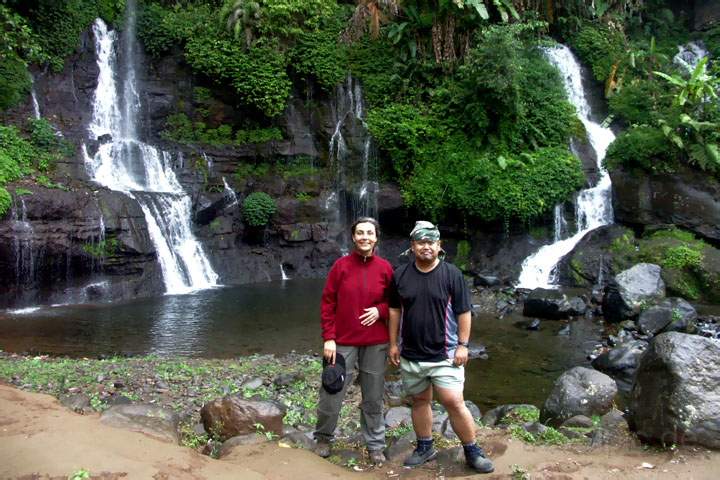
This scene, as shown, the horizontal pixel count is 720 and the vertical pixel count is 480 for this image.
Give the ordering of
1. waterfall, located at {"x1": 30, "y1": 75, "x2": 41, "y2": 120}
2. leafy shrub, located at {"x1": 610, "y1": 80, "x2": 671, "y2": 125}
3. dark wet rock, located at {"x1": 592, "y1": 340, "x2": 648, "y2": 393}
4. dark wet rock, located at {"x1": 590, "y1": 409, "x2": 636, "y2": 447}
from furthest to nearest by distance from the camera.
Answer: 1. leafy shrub, located at {"x1": 610, "y1": 80, "x2": 671, "y2": 125}
2. waterfall, located at {"x1": 30, "y1": 75, "x2": 41, "y2": 120}
3. dark wet rock, located at {"x1": 592, "y1": 340, "x2": 648, "y2": 393}
4. dark wet rock, located at {"x1": 590, "y1": 409, "x2": 636, "y2": 447}

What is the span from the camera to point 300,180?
1831 cm

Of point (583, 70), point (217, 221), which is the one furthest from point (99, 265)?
point (583, 70)

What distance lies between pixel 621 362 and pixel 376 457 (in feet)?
18.6

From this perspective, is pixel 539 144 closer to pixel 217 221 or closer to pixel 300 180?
pixel 300 180

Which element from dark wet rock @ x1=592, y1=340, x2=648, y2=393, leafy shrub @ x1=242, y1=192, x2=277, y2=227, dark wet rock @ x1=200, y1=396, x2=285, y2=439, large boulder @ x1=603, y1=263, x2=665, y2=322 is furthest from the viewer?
leafy shrub @ x1=242, y1=192, x2=277, y2=227

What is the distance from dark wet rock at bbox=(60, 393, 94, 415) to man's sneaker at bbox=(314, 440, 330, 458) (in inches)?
93.6

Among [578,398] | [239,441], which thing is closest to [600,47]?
[578,398]

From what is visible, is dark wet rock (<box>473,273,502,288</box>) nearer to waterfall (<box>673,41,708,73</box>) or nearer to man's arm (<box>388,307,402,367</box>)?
man's arm (<box>388,307,402,367</box>)

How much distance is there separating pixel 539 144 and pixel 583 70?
4989 mm

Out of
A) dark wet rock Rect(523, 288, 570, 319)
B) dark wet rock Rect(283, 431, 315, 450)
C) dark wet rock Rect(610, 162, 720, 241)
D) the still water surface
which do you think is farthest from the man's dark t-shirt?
dark wet rock Rect(610, 162, 720, 241)

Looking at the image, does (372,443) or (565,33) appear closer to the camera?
(372,443)

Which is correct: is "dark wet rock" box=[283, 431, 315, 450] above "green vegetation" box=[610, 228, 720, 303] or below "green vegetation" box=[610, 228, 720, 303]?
below

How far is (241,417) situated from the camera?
189 inches

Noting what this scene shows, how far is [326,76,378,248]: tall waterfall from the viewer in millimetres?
18125
